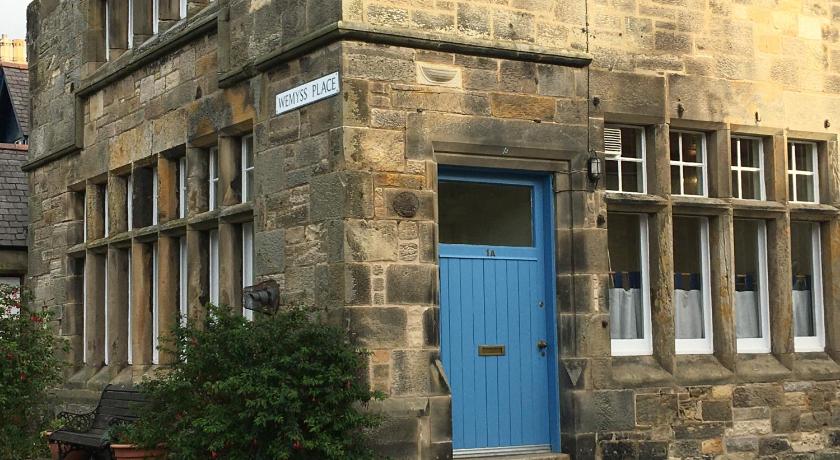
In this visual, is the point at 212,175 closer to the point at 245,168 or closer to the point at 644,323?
the point at 245,168

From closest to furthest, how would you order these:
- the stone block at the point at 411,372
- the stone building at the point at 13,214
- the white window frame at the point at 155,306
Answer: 1. the stone block at the point at 411,372
2. the white window frame at the point at 155,306
3. the stone building at the point at 13,214

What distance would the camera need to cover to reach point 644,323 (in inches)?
452

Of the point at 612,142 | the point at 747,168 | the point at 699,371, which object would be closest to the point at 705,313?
the point at 699,371

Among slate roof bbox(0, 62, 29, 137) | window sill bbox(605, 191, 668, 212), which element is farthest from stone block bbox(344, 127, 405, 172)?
slate roof bbox(0, 62, 29, 137)

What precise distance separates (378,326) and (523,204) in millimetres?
1929

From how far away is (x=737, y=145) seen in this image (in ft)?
40.0

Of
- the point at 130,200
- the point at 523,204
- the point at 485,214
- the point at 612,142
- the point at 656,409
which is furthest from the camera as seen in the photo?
the point at 130,200

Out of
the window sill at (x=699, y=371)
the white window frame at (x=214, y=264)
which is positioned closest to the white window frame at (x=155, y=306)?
the white window frame at (x=214, y=264)

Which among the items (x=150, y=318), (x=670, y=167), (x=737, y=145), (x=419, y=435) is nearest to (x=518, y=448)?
(x=419, y=435)

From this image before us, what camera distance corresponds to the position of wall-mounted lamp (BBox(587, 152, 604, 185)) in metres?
10.8

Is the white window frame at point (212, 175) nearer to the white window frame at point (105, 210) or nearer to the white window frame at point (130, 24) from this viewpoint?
Answer: the white window frame at point (105, 210)

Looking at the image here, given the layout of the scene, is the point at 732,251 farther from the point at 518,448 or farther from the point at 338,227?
the point at 338,227

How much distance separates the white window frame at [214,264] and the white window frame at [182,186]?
0.61 metres

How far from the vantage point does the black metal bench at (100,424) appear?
1134cm
